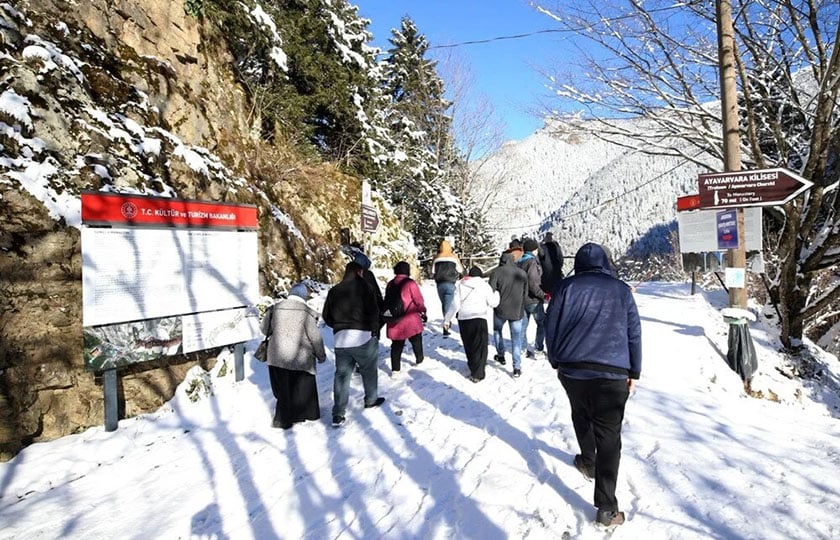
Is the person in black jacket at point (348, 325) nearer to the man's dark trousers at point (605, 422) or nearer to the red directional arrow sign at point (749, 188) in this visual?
the man's dark trousers at point (605, 422)

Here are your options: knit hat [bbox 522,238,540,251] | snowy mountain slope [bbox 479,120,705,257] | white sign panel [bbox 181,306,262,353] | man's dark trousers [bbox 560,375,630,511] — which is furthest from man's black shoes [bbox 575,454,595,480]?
snowy mountain slope [bbox 479,120,705,257]

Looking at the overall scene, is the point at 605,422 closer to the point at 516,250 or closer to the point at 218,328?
the point at 218,328

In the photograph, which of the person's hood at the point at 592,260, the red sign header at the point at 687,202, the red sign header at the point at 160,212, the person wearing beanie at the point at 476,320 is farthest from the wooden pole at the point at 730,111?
the red sign header at the point at 160,212

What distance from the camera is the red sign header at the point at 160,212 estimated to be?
16.0 ft

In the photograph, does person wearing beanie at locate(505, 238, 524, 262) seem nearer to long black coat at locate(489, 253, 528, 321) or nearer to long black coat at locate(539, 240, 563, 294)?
long black coat at locate(539, 240, 563, 294)

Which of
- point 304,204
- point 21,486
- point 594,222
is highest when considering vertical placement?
point 594,222

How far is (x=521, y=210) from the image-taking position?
109 feet

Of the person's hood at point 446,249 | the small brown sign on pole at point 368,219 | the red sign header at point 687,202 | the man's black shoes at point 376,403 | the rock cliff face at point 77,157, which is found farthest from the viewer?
the red sign header at point 687,202

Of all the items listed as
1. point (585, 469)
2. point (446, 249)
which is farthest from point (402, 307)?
point (585, 469)

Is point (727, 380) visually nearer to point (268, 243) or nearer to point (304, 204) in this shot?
point (268, 243)

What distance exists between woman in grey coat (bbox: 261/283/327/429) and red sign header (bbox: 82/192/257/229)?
1987 millimetres

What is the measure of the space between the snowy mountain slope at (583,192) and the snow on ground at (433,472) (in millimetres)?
7637

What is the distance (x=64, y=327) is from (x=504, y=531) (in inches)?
209

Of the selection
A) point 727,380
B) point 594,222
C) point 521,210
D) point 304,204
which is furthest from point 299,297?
point 594,222
